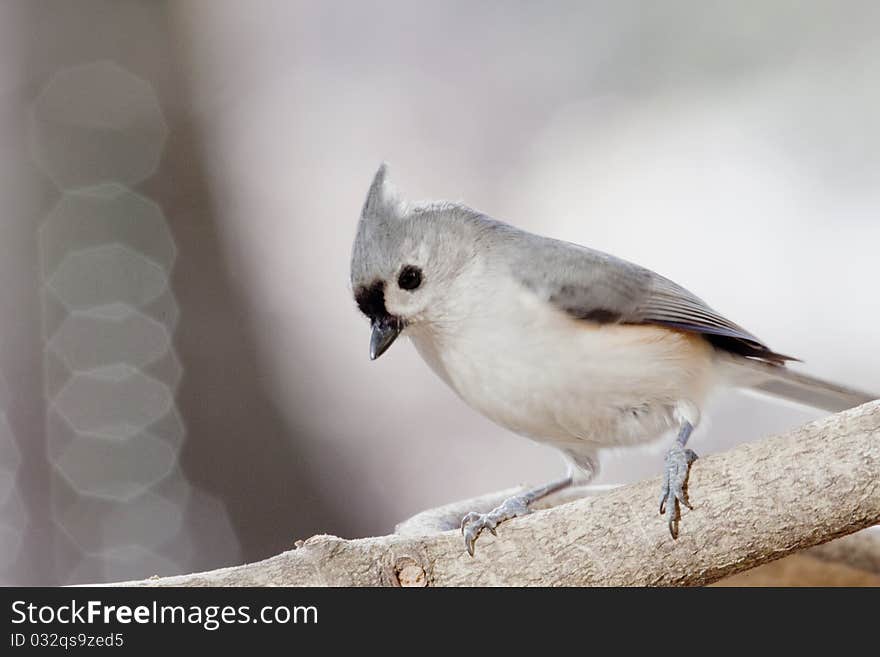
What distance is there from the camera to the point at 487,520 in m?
1.34

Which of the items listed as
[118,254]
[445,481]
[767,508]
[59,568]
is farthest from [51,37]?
[767,508]

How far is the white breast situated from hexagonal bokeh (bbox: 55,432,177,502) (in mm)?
987

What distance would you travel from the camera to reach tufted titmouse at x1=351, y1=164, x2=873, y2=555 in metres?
1.46

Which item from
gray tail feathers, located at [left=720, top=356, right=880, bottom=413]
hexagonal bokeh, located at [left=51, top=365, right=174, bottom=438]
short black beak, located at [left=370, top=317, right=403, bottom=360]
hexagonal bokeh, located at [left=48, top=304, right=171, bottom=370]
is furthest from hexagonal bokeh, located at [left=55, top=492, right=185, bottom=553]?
gray tail feathers, located at [left=720, top=356, right=880, bottom=413]

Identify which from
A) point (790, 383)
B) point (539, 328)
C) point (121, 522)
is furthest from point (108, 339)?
point (790, 383)

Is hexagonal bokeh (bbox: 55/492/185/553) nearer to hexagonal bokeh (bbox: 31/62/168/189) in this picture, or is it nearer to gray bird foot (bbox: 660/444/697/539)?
hexagonal bokeh (bbox: 31/62/168/189)

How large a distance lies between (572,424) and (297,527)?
39.9 inches

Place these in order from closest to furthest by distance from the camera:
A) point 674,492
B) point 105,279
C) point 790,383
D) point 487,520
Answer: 1. point 674,492
2. point 487,520
3. point 790,383
4. point 105,279

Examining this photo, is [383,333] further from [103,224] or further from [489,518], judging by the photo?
[103,224]

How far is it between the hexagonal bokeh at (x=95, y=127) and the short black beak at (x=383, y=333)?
40.2 inches

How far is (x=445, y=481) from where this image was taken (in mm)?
2854

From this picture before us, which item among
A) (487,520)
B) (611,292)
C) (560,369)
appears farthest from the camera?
(611,292)

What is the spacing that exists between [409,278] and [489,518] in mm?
401
